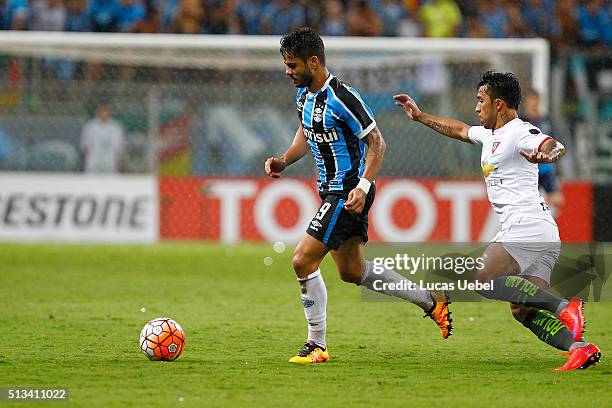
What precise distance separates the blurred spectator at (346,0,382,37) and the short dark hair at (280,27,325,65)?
11207 millimetres

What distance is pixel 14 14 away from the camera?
17766mm

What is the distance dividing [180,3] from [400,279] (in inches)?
456

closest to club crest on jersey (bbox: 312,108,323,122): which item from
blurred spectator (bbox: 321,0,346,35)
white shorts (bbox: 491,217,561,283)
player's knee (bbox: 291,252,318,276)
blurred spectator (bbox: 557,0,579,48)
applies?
player's knee (bbox: 291,252,318,276)

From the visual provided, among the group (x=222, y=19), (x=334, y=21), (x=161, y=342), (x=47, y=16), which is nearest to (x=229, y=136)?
(x=222, y=19)

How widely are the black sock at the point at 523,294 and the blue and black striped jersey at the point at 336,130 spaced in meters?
1.30

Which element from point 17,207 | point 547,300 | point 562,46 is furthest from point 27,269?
point 562,46

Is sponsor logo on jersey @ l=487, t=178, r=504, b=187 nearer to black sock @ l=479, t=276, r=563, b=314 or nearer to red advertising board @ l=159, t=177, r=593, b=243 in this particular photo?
black sock @ l=479, t=276, r=563, b=314

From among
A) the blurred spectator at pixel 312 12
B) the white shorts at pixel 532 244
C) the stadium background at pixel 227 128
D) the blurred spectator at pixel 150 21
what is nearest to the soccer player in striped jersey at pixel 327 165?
the white shorts at pixel 532 244

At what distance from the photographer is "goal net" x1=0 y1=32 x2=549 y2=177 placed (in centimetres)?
1683

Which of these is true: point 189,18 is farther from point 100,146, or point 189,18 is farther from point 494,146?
point 494,146

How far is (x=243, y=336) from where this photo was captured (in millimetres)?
9055

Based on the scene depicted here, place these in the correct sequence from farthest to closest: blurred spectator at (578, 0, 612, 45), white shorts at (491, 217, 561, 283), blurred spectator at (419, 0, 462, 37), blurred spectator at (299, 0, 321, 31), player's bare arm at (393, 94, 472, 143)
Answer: blurred spectator at (578, 0, 612, 45), blurred spectator at (419, 0, 462, 37), blurred spectator at (299, 0, 321, 31), player's bare arm at (393, 94, 472, 143), white shorts at (491, 217, 561, 283)

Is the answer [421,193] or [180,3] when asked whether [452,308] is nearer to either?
[421,193]

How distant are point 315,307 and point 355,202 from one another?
2.77 ft
